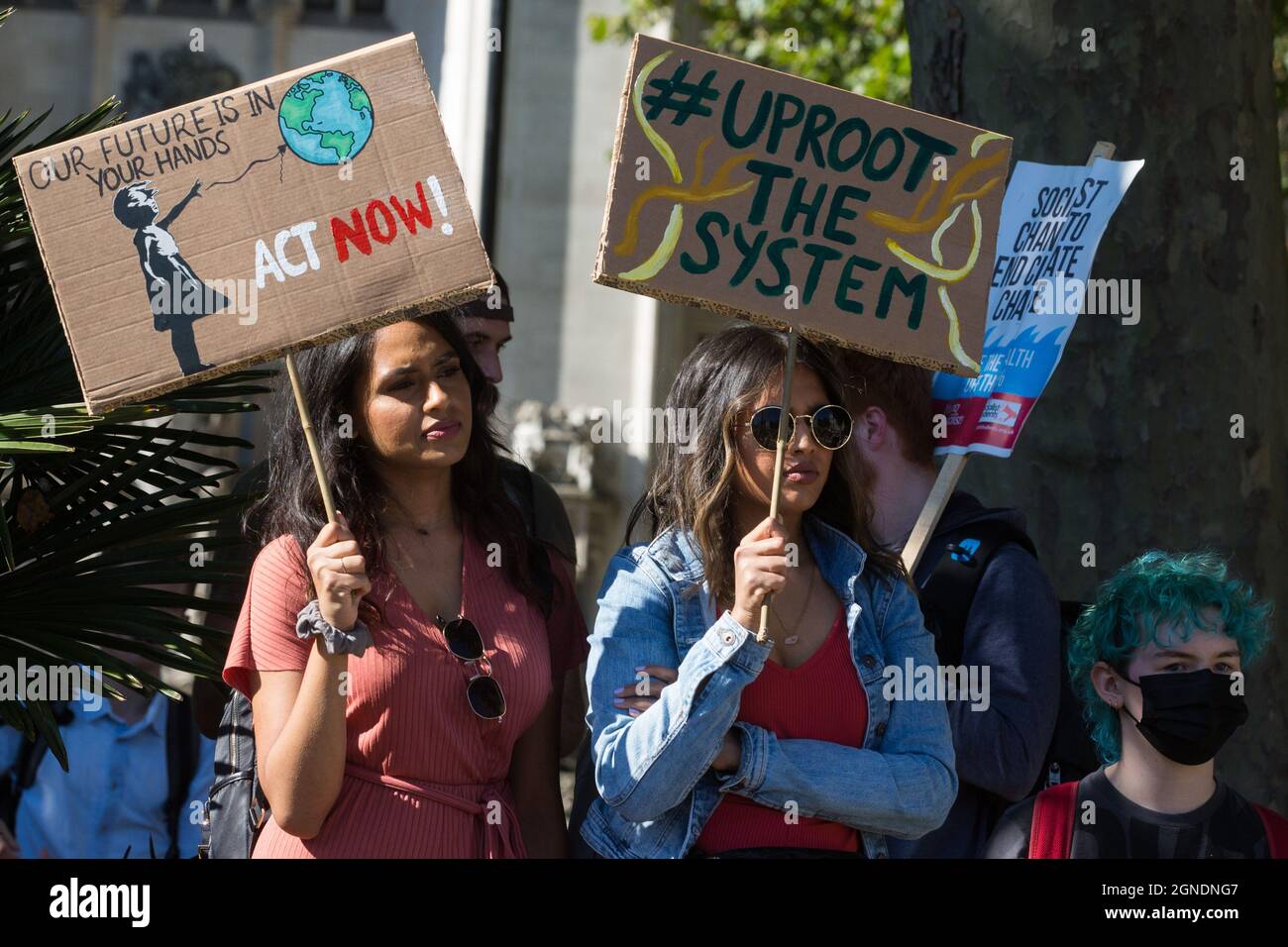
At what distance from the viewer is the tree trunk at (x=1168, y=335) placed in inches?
190

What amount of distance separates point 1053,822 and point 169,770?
277 cm

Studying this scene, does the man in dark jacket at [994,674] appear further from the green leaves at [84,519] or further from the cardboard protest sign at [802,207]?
the green leaves at [84,519]

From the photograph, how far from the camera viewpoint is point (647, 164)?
10.3 ft

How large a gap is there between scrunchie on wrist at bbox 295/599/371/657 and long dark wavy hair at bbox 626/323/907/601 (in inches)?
22.0

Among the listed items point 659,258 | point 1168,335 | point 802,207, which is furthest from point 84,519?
point 1168,335

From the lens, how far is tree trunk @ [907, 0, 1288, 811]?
4.83 m

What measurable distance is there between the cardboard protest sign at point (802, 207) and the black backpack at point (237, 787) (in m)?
0.60

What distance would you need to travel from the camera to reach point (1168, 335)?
4.85m

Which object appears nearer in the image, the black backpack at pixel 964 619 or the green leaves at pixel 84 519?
the green leaves at pixel 84 519

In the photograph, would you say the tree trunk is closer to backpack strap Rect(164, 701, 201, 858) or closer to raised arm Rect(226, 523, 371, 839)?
backpack strap Rect(164, 701, 201, 858)

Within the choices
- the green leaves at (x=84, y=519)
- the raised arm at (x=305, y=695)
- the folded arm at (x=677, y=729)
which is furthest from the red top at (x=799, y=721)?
the green leaves at (x=84, y=519)

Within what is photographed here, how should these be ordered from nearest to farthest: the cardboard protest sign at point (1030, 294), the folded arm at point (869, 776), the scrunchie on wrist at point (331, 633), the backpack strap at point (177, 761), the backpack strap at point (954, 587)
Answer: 1. the scrunchie on wrist at point (331, 633)
2. the folded arm at point (869, 776)
3. the backpack strap at point (954, 587)
4. the cardboard protest sign at point (1030, 294)
5. the backpack strap at point (177, 761)
